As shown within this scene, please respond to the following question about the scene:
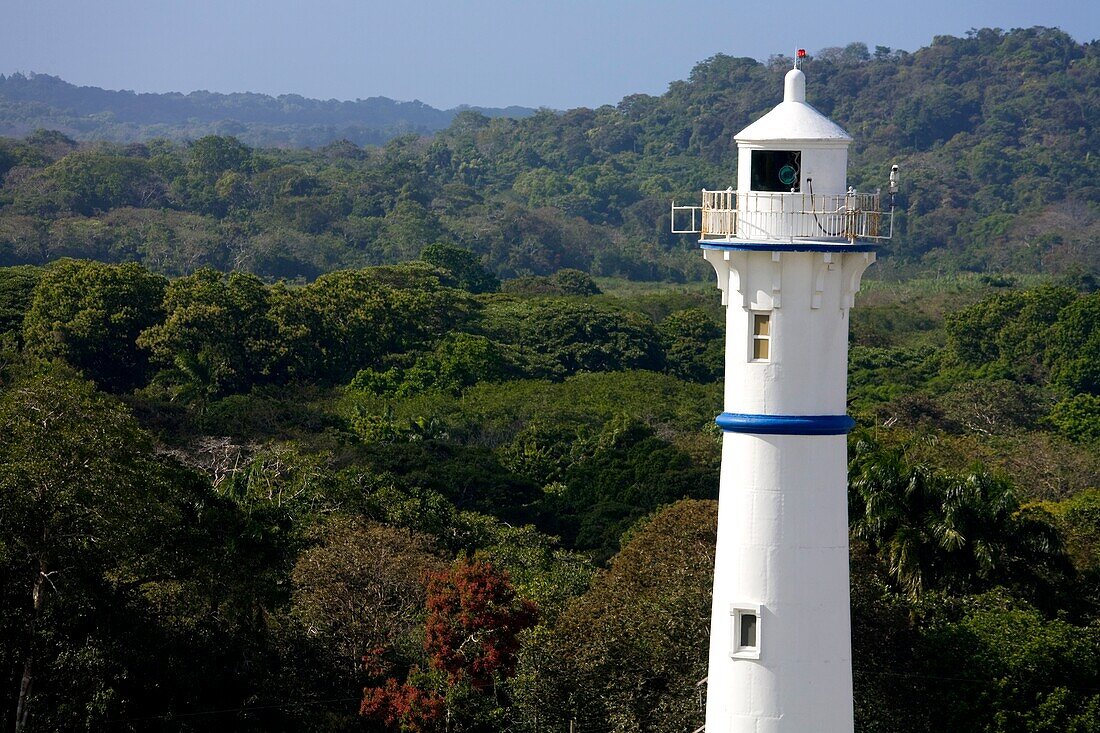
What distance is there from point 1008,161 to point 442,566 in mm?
174005

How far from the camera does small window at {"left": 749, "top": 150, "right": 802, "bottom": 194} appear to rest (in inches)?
579

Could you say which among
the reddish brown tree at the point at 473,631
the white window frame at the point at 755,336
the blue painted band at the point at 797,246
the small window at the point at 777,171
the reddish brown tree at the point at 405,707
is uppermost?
the small window at the point at 777,171

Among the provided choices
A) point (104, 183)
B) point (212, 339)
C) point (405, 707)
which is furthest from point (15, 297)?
point (104, 183)

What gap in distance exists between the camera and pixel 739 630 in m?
14.9

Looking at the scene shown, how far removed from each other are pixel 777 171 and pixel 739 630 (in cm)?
337

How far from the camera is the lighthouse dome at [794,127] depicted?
14.6 meters

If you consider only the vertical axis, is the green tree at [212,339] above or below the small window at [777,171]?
below

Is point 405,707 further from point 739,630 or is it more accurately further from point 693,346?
point 693,346

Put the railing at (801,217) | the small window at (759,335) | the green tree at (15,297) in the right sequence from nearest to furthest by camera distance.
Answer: the railing at (801,217), the small window at (759,335), the green tree at (15,297)

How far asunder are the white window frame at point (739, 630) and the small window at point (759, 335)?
182 cm

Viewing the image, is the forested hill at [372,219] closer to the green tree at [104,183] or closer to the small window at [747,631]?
the green tree at [104,183]

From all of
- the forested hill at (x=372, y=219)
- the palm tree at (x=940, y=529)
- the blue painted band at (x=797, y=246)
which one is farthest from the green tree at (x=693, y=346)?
the blue painted band at (x=797, y=246)

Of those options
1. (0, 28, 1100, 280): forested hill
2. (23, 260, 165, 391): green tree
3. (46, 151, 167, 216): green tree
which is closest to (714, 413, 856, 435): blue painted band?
(23, 260, 165, 391): green tree

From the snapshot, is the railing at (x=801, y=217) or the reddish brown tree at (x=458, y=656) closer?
the railing at (x=801, y=217)
